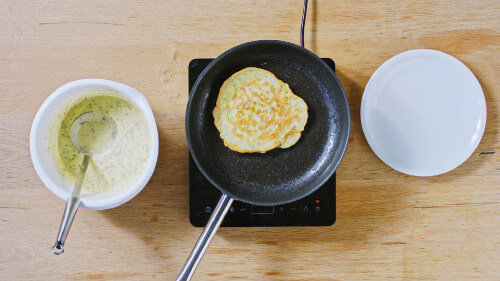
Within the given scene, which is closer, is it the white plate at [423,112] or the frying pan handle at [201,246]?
the frying pan handle at [201,246]

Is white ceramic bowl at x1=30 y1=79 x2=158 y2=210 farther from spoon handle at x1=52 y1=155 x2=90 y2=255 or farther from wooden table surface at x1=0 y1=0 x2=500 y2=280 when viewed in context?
wooden table surface at x1=0 y1=0 x2=500 y2=280

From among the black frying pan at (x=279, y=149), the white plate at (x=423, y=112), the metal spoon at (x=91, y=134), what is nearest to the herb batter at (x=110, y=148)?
the metal spoon at (x=91, y=134)

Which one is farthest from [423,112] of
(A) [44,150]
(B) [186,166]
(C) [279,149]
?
(A) [44,150]

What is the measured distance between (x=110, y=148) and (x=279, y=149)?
1.09 feet

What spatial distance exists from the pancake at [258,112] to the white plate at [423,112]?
150mm

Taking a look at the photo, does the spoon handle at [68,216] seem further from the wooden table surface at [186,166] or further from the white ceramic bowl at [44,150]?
the wooden table surface at [186,166]

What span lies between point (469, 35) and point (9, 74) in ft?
3.27

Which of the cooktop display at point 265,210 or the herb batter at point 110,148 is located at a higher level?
the herb batter at point 110,148

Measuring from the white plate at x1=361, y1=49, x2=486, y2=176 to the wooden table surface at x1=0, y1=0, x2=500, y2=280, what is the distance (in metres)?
0.03

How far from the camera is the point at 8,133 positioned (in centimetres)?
78

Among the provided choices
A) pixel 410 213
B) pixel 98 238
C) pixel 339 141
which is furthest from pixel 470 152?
pixel 98 238

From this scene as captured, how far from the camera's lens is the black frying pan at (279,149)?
→ 733 mm

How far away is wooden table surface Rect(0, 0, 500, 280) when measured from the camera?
2.55 feet

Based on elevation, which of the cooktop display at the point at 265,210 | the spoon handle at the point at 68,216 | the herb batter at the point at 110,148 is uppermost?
the herb batter at the point at 110,148
